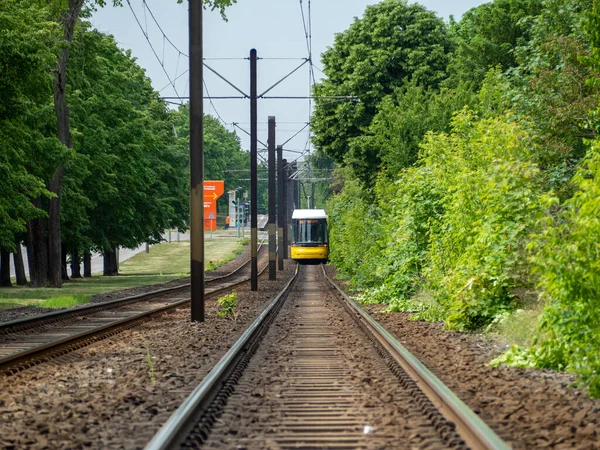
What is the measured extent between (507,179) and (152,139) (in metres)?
34.0

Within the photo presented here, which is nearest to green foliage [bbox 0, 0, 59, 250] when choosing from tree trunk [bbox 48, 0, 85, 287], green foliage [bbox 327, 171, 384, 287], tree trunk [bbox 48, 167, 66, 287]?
tree trunk [bbox 48, 0, 85, 287]

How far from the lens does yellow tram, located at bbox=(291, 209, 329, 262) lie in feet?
228

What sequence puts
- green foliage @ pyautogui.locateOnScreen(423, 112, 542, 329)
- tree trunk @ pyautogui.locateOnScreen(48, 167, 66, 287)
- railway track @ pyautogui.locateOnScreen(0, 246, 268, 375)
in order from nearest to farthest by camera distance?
railway track @ pyautogui.locateOnScreen(0, 246, 268, 375), green foliage @ pyautogui.locateOnScreen(423, 112, 542, 329), tree trunk @ pyautogui.locateOnScreen(48, 167, 66, 287)

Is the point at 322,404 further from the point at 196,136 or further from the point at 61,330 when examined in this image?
the point at 196,136

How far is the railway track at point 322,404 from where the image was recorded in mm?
7121

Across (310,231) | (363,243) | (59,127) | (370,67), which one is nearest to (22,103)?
(59,127)

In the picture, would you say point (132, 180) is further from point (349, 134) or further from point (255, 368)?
point (255, 368)

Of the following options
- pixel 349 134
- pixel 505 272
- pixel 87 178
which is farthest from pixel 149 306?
pixel 349 134

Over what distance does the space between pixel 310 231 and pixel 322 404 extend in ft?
200

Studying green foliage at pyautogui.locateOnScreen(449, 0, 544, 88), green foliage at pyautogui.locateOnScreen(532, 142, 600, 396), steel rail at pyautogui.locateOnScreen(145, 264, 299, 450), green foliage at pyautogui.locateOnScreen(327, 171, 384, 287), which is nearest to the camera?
steel rail at pyautogui.locateOnScreen(145, 264, 299, 450)

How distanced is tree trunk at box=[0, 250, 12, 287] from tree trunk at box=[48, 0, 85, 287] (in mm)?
5994

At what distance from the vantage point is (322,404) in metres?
8.97

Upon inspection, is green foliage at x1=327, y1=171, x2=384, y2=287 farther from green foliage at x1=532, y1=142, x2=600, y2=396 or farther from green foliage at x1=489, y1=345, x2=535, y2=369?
green foliage at x1=532, y1=142, x2=600, y2=396

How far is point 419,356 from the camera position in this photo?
12.5 m
